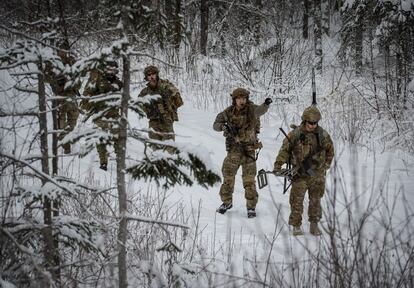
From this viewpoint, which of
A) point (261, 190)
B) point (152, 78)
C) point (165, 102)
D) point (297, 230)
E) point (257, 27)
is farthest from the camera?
point (257, 27)

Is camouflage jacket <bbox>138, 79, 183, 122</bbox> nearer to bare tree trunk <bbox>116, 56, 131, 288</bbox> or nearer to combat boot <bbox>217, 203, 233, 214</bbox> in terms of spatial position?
combat boot <bbox>217, 203, 233, 214</bbox>

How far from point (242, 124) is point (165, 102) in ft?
5.41

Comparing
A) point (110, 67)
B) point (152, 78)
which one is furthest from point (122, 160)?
point (152, 78)

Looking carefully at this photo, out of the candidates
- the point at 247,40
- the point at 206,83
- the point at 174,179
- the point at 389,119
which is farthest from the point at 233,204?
the point at 247,40

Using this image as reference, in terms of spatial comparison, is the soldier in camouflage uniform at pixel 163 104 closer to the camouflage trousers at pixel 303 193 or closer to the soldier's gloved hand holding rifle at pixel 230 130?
the soldier's gloved hand holding rifle at pixel 230 130

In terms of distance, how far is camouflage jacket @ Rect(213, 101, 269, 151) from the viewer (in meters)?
5.63

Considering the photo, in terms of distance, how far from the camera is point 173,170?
227 centimetres

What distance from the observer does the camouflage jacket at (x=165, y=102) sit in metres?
6.62

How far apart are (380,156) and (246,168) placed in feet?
11.7

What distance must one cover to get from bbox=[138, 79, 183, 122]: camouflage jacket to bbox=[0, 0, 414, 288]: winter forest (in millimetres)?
912

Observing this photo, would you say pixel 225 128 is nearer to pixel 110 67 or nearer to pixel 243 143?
pixel 243 143

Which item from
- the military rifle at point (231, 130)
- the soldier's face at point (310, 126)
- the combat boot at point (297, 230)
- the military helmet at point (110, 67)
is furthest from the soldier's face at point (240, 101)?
the military helmet at point (110, 67)

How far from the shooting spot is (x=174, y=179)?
228 centimetres

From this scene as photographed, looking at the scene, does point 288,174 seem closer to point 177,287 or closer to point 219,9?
point 177,287
